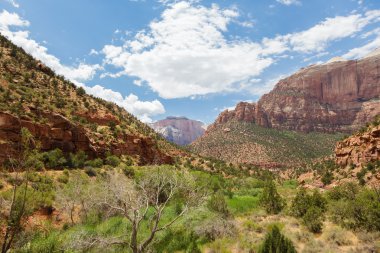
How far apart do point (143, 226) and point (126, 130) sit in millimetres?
30803

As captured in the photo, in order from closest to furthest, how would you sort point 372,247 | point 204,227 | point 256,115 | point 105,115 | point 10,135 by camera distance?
point 372,247
point 204,227
point 10,135
point 105,115
point 256,115

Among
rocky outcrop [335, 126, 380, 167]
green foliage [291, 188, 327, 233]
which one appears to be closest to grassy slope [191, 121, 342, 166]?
rocky outcrop [335, 126, 380, 167]

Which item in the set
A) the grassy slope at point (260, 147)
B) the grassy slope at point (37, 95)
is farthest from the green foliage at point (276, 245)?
the grassy slope at point (260, 147)

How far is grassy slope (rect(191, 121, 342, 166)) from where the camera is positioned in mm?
93250

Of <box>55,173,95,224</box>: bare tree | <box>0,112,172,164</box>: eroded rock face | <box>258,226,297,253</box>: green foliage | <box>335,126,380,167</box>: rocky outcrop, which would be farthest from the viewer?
<box>335,126,380,167</box>: rocky outcrop

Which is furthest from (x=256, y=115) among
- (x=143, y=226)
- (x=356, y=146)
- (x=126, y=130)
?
(x=143, y=226)

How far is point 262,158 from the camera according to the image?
92625mm

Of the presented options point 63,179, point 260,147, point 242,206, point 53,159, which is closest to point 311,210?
point 242,206

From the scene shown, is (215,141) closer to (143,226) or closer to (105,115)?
(105,115)

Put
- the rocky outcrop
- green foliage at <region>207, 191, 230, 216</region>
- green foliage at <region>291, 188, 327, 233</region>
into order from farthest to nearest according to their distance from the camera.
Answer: the rocky outcrop → green foliage at <region>207, 191, 230, 216</region> → green foliage at <region>291, 188, 327, 233</region>

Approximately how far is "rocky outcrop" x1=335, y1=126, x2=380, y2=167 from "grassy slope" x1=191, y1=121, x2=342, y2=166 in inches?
1605

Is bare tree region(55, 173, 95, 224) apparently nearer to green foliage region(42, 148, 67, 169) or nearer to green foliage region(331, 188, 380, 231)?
green foliage region(42, 148, 67, 169)

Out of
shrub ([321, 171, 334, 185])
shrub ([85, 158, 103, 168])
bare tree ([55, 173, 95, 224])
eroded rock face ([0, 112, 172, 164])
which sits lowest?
shrub ([321, 171, 334, 185])

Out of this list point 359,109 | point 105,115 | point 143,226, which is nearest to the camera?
point 143,226
